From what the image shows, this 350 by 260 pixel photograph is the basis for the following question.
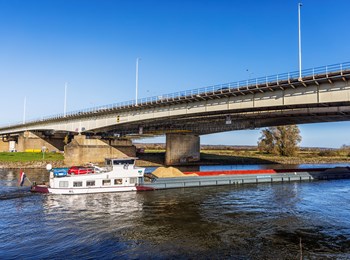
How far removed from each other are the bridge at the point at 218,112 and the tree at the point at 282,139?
41.2 metres

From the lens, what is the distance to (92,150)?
81.9 meters

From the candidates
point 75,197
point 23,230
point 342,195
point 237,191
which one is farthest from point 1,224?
point 342,195

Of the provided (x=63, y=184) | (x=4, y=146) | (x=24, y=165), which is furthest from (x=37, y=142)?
(x=63, y=184)

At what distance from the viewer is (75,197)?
37.9m

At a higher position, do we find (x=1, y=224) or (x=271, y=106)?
(x=271, y=106)

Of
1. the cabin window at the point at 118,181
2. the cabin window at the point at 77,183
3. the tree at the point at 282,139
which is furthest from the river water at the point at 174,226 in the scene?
the tree at the point at 282,139

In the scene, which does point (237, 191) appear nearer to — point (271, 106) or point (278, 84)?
point (271, 106)

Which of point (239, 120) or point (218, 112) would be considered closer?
point (218, 112)

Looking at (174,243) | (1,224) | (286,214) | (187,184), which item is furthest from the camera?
(187,184)

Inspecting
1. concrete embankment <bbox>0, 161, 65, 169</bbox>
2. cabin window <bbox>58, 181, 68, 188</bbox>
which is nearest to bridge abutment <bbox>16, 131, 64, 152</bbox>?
concrete embankment <bbox>0, 161, 65, 169</bbox>

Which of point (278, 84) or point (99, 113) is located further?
point (99, 113)

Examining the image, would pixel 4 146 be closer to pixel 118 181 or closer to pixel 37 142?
pixel 37 142

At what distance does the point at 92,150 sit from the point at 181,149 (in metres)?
27.2

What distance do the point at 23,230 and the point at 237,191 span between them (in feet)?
93.1
